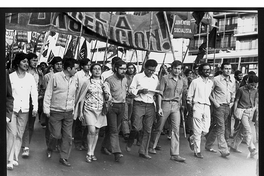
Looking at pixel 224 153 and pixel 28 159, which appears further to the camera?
pixel 224 153

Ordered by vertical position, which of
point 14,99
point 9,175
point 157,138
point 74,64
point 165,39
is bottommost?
point 9,175

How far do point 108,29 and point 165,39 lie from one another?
781mm

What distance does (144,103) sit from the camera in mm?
5113

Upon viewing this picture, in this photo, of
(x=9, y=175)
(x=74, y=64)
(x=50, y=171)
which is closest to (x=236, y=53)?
(x=74, y=64)

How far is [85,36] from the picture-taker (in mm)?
5074

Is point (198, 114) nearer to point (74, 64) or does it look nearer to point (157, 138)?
point (157, 138)

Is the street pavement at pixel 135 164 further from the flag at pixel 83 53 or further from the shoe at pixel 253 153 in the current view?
the flag at pixel 83 53

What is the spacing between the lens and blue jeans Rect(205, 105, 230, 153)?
5.23 meters

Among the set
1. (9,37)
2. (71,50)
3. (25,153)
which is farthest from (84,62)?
(25,153)

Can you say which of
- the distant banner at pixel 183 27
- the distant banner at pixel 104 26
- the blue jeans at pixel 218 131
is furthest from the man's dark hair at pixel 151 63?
the blue jeans at pixel 218 131

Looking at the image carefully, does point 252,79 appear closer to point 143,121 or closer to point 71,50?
point 143,121

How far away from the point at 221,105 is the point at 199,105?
1.05 ft

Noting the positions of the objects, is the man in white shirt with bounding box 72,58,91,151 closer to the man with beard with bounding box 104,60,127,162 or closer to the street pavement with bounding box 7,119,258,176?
the street pavement with bounding box 7,119,258,176

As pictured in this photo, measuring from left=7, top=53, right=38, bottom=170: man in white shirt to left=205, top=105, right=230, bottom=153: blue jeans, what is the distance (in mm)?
2339
